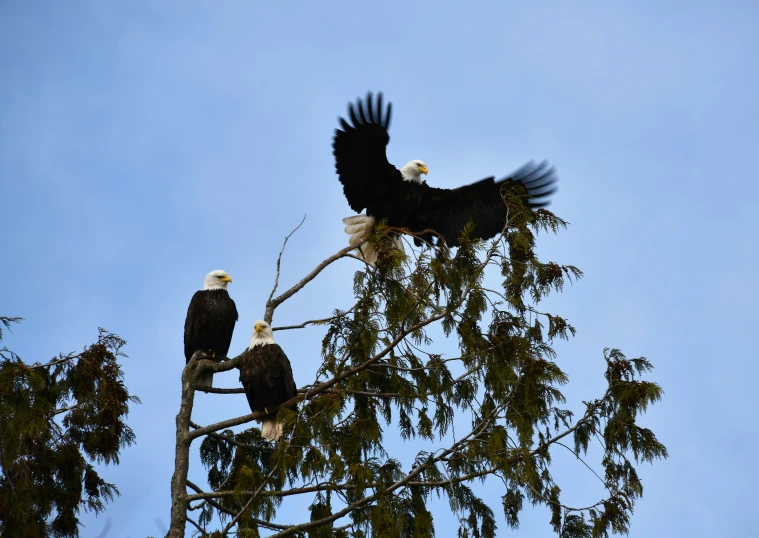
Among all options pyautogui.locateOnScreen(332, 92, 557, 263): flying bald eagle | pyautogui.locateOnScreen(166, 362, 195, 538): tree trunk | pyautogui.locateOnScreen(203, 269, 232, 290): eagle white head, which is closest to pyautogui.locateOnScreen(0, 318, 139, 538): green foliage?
pyautogui.locateOnScreen(166, 362, 195, 538): tree trunk

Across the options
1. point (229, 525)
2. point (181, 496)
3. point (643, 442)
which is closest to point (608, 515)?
point (643, 442)

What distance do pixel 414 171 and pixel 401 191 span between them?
0.85 ft

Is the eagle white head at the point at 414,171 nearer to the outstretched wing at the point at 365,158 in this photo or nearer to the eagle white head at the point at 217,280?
the outstretched wing at the point at 365,158

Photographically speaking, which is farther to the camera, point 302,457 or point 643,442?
point 643,442

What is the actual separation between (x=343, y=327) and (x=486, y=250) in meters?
0.92

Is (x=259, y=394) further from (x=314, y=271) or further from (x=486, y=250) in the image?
(x=486, y=250)

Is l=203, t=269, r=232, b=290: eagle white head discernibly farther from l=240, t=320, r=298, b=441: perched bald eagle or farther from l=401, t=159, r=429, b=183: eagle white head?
l=401, t=159, r=429, b=183: eagle white head

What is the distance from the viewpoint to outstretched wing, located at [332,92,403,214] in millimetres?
7973

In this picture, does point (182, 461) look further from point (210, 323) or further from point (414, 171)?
point (414, 171)

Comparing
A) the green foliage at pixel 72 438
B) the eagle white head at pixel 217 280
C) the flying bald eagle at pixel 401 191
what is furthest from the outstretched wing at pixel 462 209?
the green foliage at pixel 72 438

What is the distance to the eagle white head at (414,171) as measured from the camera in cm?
852

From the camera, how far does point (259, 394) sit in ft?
20.4

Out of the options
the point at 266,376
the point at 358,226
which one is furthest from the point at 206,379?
the point at 358,226

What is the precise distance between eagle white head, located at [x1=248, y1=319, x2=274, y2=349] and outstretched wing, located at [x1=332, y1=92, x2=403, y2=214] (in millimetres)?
2229
